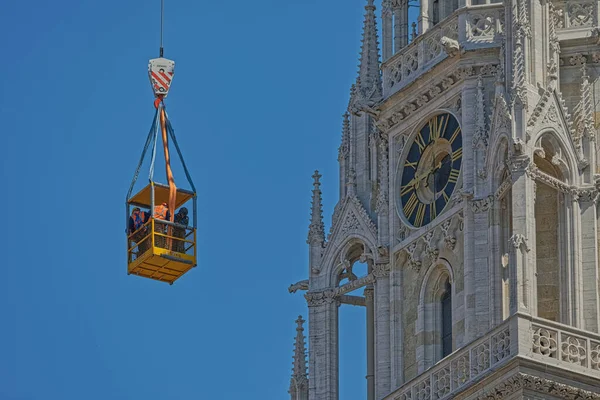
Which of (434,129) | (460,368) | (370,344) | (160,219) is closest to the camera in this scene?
(460,368)

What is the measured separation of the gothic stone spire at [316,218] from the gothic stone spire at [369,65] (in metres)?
2.16

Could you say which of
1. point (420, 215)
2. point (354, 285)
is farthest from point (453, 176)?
point (354, 285)

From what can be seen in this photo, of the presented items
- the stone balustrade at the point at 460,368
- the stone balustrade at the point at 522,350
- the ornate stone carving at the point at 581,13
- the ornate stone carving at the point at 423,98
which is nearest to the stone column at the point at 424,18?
the ornate stone carving at the point at 423,98

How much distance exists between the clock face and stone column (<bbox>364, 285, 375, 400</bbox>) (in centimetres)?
197

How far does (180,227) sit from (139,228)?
0.74m

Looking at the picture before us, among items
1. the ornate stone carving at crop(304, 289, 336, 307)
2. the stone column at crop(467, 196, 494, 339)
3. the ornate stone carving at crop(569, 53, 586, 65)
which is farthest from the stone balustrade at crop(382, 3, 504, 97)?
the ornate stone carving at crop(304, 289, 336, 307)

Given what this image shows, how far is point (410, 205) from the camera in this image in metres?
78.7

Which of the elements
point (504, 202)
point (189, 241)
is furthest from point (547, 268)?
point (189, 241)

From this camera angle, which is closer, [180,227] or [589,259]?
[589,259]

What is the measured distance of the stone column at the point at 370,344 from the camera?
78.9 meters

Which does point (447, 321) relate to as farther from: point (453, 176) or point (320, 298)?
point (320, 298)

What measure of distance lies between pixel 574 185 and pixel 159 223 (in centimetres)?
724

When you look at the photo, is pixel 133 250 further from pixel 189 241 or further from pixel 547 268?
pixel 547 268

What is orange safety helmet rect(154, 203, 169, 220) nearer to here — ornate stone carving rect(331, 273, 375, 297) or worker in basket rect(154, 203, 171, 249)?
worker in basket rect(154, 203, 171, 249)
